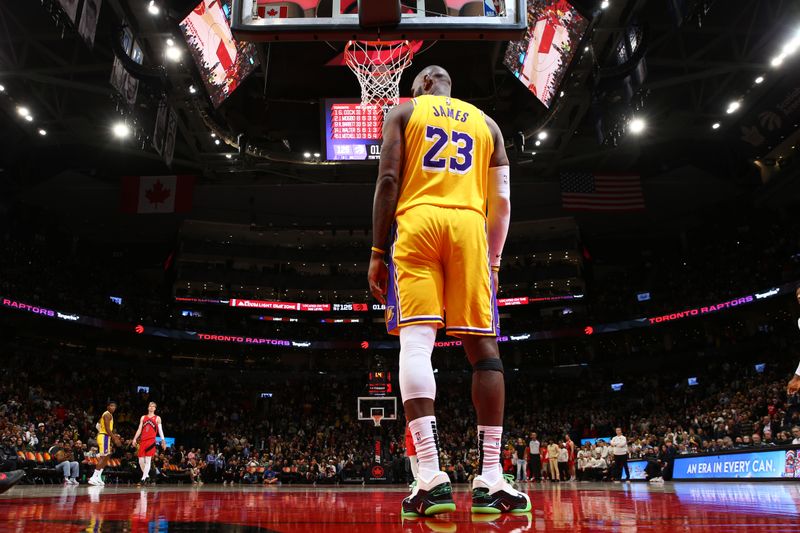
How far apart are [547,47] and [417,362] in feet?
42.1

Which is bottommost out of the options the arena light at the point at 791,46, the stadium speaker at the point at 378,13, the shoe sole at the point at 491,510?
the shoe sole at the point at 491,510

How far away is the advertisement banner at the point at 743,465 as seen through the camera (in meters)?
9.84

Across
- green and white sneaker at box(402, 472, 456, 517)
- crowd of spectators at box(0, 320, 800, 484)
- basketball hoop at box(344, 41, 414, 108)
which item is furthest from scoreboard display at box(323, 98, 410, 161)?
green and white sneaker at box(402, 472, 456, 517)

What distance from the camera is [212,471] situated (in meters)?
21.7

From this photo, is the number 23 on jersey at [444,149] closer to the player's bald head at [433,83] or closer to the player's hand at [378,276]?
the player's bald head at [433,83]

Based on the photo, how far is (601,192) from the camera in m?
21.9

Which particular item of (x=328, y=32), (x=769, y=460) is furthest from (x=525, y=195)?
(x=328, y=32)

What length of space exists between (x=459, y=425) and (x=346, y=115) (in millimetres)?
18866

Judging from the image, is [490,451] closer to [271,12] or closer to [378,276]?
[378,276]

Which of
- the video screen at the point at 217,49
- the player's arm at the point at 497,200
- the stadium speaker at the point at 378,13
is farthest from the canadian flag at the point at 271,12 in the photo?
the video screen at the point at 217,49

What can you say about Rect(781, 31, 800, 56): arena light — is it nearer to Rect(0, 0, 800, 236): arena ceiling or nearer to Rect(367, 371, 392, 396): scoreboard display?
Rect(0, 0, 800, 236): arena ceiling

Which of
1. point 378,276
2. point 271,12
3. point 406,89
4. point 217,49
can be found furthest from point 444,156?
point 406,89

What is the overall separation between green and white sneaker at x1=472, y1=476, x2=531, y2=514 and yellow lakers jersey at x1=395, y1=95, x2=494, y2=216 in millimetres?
1311

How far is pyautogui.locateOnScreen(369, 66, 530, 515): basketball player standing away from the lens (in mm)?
2738
